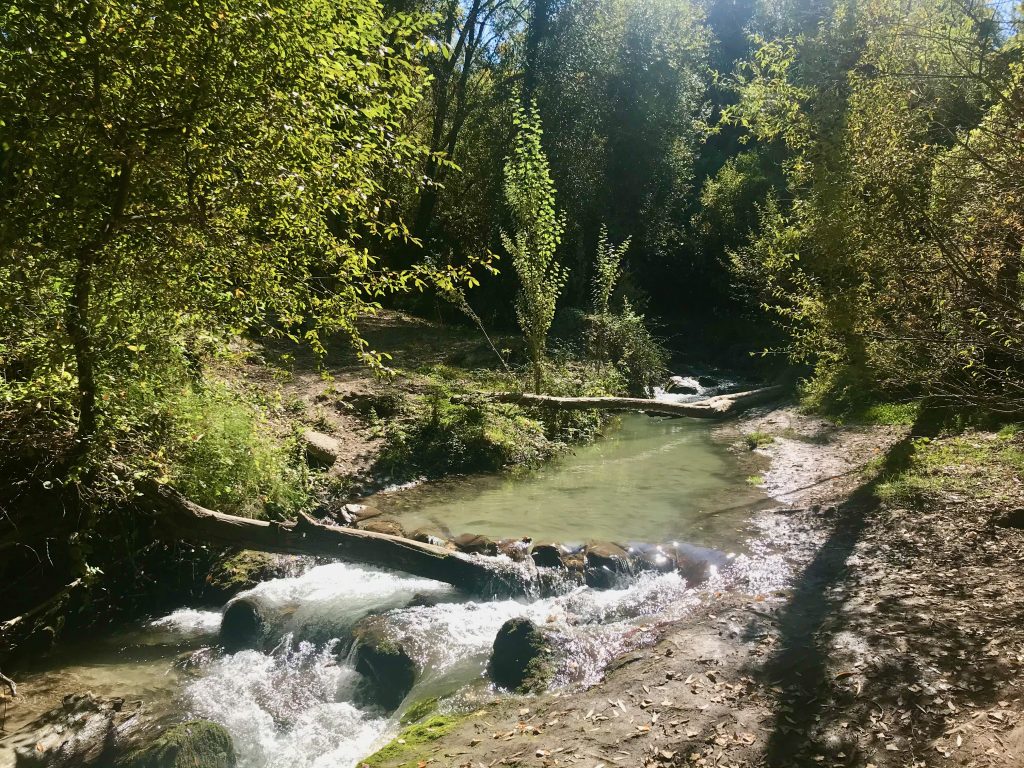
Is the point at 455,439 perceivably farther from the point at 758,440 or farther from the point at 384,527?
the point at 758,440

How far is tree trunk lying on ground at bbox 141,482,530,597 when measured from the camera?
6562 mm

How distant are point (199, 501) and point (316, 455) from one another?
2.99m

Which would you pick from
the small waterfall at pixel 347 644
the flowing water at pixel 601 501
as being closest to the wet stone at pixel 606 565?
the small waterfall at pixel 347 644

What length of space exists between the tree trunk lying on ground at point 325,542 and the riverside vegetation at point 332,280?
1.18ft

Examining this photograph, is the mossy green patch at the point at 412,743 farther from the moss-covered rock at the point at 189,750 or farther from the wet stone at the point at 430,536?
the wet stone at the point at 430,536

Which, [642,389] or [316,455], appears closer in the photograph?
[316,455]

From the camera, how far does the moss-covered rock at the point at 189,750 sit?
4562mm

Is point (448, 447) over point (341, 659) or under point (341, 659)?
over

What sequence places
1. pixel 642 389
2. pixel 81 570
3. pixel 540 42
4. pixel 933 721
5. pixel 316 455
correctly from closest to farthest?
pixel 933 721, pixel 81 570, pixel 316 455, pixel 642 389, pixel 540 42

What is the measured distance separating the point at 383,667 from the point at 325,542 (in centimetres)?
158

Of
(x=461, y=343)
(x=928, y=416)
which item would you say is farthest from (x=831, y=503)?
(x=461, y=343)

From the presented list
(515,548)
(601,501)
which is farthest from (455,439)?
(515,548)

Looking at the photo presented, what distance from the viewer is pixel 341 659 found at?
6.11m

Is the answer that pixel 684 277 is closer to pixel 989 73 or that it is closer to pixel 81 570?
pixel 989 73
